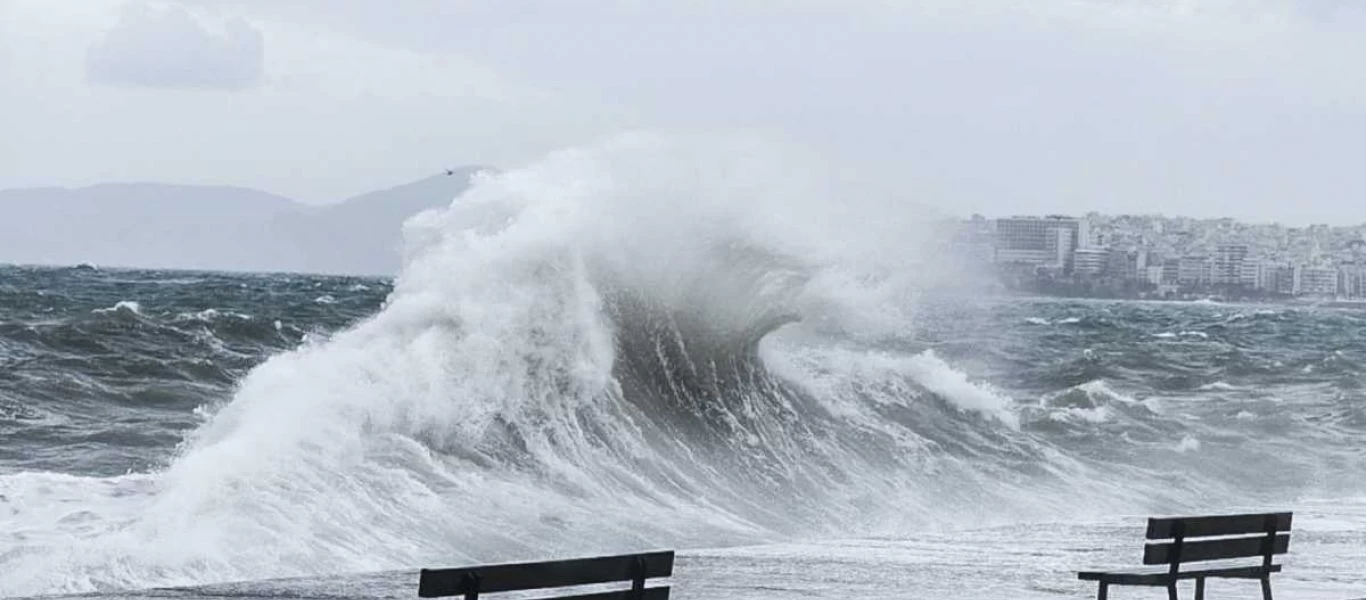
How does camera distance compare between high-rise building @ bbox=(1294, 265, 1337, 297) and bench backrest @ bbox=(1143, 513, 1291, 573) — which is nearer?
bench backrest @ bbox=(1143, 513, 1291, 573)

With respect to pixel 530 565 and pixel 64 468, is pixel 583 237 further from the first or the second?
pixel 530 565

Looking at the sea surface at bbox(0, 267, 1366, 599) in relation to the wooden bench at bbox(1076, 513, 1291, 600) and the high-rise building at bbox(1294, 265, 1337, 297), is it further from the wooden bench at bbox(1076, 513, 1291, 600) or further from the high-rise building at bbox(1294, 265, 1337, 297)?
the high-rise building at bbox(1294, 265, 1337, 297)

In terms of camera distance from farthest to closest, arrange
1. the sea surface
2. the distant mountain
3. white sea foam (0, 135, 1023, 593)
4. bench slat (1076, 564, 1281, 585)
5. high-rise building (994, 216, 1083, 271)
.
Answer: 1. the distant mountain
2. high-rise building (994, 216, 1083, 271)
3. white sea foam (0, 135, 1023, 593)
4. the sea surface
5. bench slat (1076, 564, 1281, 585)

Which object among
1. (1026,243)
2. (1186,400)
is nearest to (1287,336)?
(1026,243)

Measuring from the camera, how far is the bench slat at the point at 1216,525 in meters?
7.97

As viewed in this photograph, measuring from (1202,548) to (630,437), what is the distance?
9.53 meters

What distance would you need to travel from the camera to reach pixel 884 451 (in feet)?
63.7

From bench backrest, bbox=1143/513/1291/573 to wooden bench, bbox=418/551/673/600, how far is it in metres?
2.38

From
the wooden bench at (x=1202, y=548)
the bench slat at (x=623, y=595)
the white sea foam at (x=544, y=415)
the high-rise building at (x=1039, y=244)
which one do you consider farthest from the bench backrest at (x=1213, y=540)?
the high-rise building at (x=1039, y=244)

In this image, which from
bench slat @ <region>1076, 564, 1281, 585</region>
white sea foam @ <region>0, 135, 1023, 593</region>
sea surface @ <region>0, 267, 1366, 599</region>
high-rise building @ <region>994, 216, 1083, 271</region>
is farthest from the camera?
high-rise building @ <region>994, 216, 1083, 271</region>

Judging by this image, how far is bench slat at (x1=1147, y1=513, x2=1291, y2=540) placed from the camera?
7.97m

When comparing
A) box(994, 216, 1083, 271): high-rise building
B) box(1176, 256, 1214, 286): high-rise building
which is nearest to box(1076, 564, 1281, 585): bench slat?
box(994, 216, 1083, 271): high-rise building

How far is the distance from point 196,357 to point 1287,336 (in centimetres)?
4317

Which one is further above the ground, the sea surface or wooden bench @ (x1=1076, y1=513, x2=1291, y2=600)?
wooden bench @ (x1=1076, y1=513, x2=1291, y2=600)
